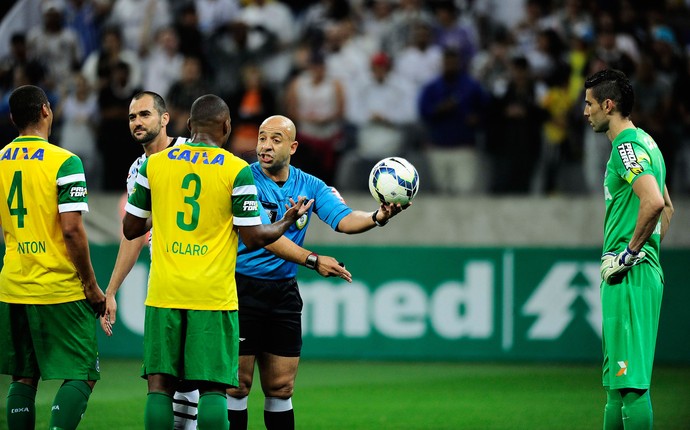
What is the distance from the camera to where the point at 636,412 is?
21.1 ft

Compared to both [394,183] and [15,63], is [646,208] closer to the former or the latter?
[394,183]

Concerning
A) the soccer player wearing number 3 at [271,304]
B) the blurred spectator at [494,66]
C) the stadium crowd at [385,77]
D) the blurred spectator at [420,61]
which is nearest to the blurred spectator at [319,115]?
the stadium crowd at [385,77]

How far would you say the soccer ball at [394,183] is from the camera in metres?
6.86

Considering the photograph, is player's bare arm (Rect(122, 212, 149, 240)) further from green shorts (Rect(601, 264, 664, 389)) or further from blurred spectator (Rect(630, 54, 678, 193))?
blurred spectator (Rect(630, 54, 678, 193))

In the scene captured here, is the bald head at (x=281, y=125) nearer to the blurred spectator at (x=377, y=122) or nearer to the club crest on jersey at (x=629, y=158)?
the club crest on jersey at (x=629, y=158)

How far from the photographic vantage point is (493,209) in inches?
556

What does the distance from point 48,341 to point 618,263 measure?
3.50 meters

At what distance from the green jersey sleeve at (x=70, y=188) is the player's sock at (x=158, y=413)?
1.26 meters

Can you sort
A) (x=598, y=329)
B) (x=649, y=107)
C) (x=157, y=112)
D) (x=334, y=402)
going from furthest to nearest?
(x=649, y=107)
(x=598, y=329)
(x=334, y=402)
(x=157, y=112)

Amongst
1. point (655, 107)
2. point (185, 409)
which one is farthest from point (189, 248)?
point (655, 107)

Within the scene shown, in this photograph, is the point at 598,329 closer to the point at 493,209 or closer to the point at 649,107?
the point at 493,209

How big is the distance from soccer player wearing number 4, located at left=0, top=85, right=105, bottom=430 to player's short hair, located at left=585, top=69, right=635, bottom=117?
322cm

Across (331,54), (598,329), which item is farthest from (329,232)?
(598,329)

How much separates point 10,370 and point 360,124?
8084 mm
